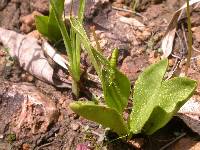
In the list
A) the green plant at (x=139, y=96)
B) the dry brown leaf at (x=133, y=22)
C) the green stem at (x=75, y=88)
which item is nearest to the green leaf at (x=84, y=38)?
the green plant at (x=139, y=96)

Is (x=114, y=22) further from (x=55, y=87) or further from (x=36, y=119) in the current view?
(x=36, y=119)

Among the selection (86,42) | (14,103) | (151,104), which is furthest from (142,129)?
(14,103)

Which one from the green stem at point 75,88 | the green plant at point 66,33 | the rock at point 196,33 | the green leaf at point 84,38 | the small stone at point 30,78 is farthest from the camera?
the rock at point 196,33

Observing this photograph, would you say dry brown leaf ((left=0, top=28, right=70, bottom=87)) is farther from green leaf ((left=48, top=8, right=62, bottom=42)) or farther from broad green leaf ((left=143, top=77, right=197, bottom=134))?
broad green leaf ((left=143, top=77, right=197, bottom=134))

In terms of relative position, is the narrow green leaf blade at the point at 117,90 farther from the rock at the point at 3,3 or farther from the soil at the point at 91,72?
the rock at the point at 3,3

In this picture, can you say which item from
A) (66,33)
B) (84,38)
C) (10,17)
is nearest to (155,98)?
(84,38)

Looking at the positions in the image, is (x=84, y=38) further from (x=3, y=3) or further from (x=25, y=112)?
(x=3, y=3)
